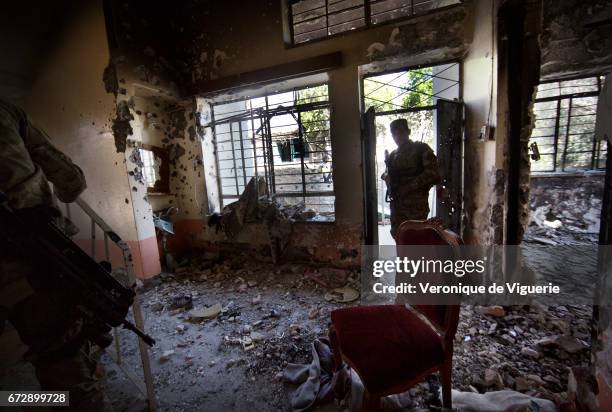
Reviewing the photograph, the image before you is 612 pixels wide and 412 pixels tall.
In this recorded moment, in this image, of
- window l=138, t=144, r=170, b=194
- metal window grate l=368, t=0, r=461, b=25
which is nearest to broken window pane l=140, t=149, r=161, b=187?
window l=138, t=144, r=170, b=194

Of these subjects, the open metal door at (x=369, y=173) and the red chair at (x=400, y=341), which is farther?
the open metal door at (x=369, y=173)

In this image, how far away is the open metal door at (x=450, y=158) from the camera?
2.61 m

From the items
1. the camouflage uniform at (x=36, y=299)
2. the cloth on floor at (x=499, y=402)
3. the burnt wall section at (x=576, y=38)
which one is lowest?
the cloth on floor at (x=499, y=402)

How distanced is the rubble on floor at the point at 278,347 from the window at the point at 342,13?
2925 millimetres

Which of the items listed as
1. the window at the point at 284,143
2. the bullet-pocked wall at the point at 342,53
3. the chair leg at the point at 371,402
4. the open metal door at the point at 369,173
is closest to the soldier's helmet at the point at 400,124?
the open metal door at the point at 369,173

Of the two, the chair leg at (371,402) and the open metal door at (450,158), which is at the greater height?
the open metal door at (450,158)

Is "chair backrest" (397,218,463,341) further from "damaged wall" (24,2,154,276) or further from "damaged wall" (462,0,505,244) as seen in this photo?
"damaged wall" (24,2,154,276)

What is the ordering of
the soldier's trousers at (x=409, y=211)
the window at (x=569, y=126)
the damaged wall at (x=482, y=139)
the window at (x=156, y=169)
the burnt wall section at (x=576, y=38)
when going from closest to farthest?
the damaged wall at (x=482, y=139)
the soldier's trousers at (x=409, y=211)
the burnt wall section at (x=576, y=38)
the window at (x=156, y=169)
the window at (x=569, y=126)

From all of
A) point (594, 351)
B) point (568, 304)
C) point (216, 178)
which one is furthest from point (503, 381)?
point (216, 178)

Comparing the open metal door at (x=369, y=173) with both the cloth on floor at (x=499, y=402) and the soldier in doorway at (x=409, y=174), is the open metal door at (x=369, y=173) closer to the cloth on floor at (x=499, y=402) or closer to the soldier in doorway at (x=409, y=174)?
the soldier in doorway at (x=409, y=174)

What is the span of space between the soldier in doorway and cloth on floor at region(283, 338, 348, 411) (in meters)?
1.28

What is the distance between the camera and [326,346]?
1.83 metres

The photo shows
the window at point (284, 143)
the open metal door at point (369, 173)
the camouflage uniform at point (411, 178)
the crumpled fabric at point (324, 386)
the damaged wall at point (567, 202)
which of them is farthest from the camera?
the damaged wall at point (567, 202)

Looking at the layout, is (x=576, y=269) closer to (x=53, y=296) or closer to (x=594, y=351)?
(x=594, y=351)
